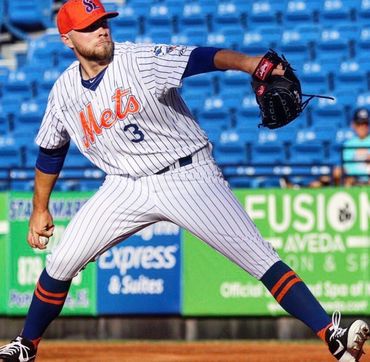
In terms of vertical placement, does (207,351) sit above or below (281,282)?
below

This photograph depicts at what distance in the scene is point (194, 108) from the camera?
16.7 metres

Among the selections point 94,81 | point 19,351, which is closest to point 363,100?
point 94,81

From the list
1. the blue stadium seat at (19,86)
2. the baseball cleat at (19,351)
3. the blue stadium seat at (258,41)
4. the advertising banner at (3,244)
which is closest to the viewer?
the baseball cleat at (19,351)

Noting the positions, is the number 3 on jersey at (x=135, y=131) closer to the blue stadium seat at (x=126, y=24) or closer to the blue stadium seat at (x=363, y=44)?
the blue stadium seat at (x=363, y=44)

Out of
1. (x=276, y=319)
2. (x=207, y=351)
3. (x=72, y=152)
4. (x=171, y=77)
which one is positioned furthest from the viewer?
(x=72, y=152)

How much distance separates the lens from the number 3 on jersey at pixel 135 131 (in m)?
5.98

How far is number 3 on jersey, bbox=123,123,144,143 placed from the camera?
5984 millimetres

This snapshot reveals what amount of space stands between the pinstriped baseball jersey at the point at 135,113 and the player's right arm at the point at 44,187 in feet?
1.28

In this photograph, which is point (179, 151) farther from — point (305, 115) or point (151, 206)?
point (305, 115)

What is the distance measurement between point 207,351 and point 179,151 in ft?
15.4

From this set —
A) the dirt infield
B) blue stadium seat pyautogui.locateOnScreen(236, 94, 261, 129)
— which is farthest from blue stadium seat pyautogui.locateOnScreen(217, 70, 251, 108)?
the dirt infield

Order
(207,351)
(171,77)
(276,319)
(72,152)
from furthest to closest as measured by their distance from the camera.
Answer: (72,152) < (276,319) < (207,351) < (171,77)

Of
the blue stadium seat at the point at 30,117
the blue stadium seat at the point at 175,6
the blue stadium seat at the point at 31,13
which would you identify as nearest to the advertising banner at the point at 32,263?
the blue stadium seat at the point at 30,117

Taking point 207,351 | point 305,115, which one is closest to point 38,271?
point 207,351
